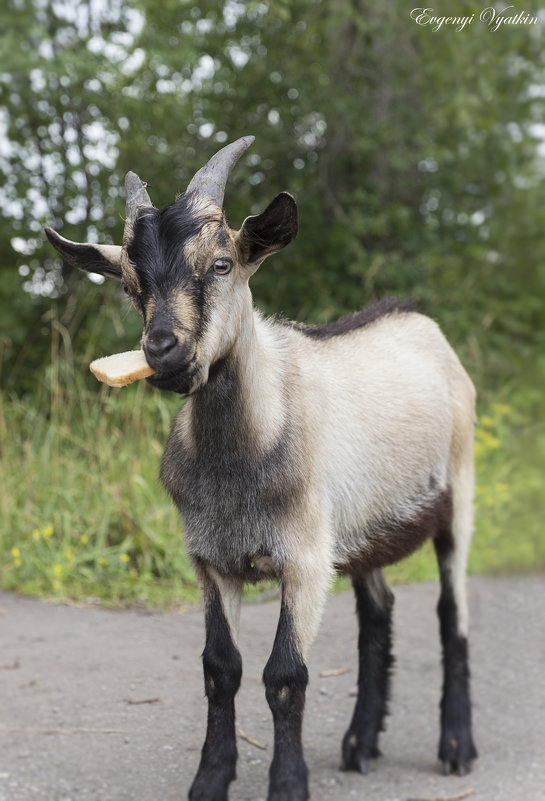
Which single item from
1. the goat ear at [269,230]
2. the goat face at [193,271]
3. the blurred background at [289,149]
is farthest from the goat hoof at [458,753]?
the blurred background at [289,149]

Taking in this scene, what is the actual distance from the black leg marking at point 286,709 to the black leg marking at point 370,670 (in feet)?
2.61

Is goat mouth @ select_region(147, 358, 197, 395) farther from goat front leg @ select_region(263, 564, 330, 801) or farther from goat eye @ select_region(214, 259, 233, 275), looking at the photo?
goat front leg @ select_region(263, 564, 330, 801)

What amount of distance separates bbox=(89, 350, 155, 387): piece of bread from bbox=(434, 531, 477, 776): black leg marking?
6.64 ft

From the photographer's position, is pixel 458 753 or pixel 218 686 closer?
pixel 218 686

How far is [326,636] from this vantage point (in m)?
5.57


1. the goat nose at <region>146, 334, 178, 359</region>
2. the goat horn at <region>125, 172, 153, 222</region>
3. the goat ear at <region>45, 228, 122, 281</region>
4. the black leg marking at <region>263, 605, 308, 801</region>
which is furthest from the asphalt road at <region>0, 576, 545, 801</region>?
the goat horn at <region>125, 172, 153, 222</region>

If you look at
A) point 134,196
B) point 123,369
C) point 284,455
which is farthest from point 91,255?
point 284,455

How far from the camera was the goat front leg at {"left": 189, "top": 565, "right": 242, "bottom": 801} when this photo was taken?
3355 millimetres

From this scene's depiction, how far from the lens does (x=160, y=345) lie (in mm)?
2721

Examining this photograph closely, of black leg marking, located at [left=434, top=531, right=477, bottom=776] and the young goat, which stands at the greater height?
the young goat

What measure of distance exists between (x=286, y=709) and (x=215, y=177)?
1800 mm

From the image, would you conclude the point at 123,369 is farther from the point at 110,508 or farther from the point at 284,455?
the point at 110,508

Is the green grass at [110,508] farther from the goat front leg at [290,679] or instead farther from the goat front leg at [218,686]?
the goat front leg at [290,679]

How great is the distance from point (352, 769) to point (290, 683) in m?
1.00
